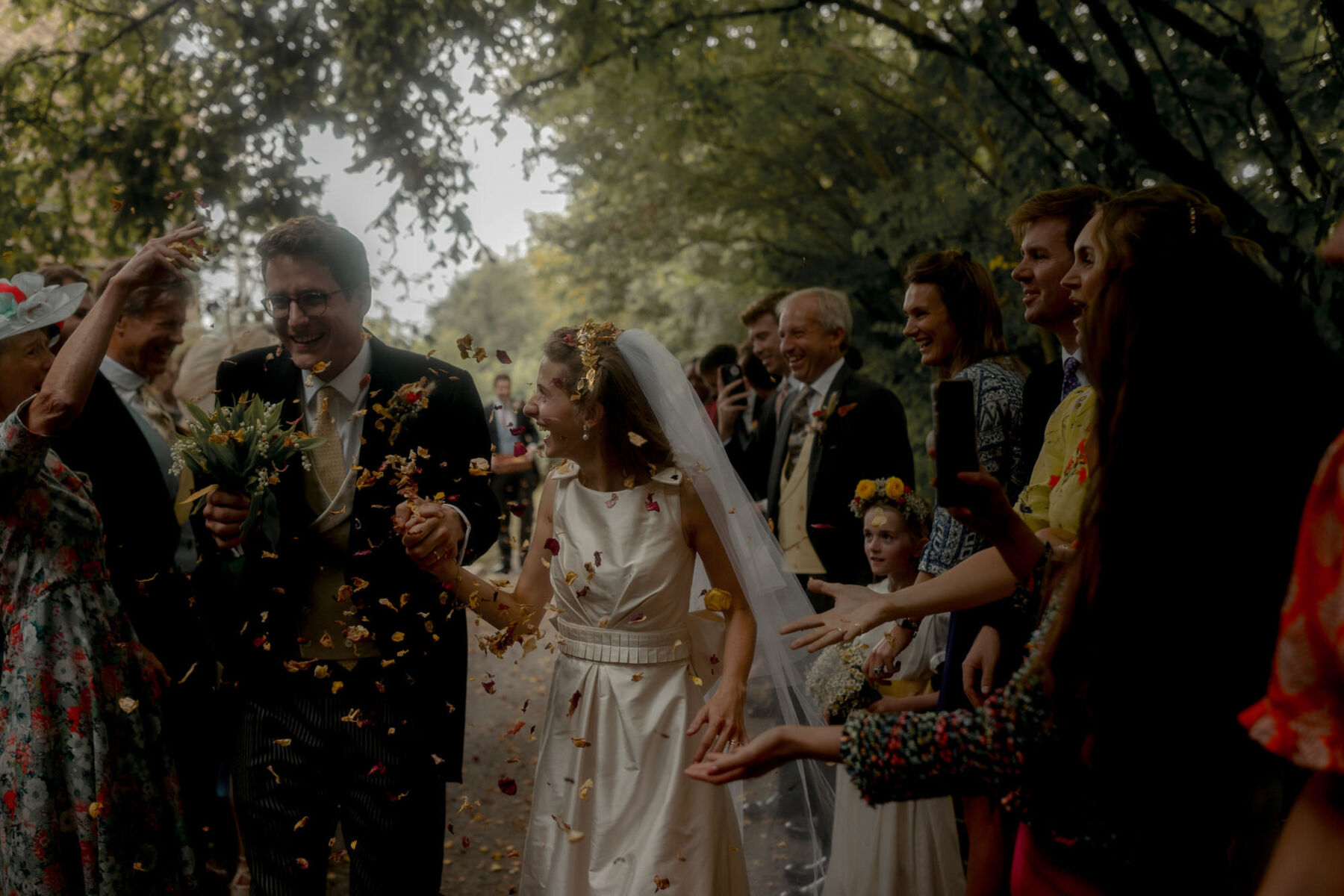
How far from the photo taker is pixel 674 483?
2.93 metres

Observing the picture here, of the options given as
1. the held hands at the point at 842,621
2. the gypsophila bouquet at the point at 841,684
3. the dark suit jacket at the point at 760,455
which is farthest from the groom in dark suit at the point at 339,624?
the dark suit jacket at the point at 760,455

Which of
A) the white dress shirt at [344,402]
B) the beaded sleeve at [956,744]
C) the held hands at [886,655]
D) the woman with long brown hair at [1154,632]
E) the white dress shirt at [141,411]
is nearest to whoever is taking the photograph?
the woman with long brown hair at [1154,632]

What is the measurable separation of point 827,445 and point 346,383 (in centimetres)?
252

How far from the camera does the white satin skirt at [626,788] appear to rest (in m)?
2.66

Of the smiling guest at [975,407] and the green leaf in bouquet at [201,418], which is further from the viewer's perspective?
the smiling guest at [975,407]

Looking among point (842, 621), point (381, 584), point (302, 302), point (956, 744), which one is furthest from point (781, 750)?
point (302, 302)

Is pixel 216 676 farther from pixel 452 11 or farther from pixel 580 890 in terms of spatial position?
pixel 452 11

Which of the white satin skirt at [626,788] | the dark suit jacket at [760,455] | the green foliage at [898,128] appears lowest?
the white satin skirt at [626,788]

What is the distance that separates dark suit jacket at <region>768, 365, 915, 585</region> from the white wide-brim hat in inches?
127

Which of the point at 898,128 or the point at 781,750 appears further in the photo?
the point at 898,128

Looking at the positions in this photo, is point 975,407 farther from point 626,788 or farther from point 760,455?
point 760,455

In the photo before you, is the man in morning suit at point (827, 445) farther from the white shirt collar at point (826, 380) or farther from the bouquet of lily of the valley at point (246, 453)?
the bouquet of lily of the valley at point (246, 453)

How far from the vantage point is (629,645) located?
9.34ft

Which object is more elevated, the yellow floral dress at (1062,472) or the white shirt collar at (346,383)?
the white shirt collar at (346,383)
